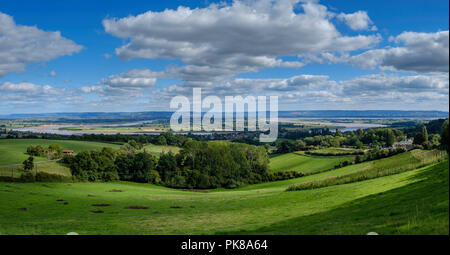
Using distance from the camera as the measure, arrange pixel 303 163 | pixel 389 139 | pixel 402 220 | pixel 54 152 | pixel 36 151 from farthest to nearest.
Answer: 1. pixel 389 139
2. pixel 303 163
3. pixel 36 151
4. pixel 54 152
5. pixel 402 220

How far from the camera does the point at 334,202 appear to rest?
31.1m

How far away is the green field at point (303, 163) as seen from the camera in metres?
110

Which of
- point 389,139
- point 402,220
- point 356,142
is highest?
point 402,220

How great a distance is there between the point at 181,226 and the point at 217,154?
82.6 meters

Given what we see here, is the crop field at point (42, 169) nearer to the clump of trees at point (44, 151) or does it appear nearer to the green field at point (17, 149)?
the green field at point (17, 149)

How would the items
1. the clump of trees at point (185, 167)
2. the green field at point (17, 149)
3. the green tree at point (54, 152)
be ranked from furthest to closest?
the green tree at point (54, 152) < the green field at point (17, 149) < the clump of trees at point (185, 167)

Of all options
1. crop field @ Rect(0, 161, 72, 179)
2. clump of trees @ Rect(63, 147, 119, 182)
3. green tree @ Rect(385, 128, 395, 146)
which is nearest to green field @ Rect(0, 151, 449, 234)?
crop field @ Rect(0, 161, 72, 179)

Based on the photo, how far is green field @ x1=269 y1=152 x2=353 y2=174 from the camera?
110312mm

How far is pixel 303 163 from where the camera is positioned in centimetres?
12138

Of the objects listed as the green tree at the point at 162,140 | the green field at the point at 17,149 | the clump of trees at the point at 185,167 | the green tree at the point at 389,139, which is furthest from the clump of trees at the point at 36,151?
the green tree at the point at 389,139

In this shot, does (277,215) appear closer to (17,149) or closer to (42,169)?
(42,169)

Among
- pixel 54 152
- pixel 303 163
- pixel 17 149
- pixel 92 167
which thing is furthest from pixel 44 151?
pixel 303 163
